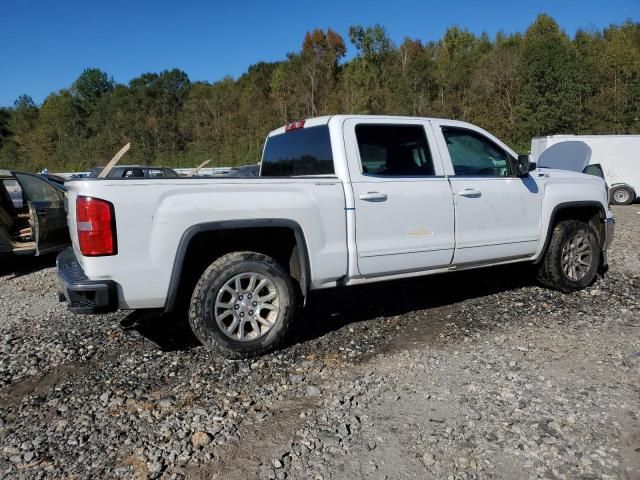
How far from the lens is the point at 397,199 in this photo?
170 inches

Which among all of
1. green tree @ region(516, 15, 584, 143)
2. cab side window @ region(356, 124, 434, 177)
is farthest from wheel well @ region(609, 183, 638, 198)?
green tree @ region(516, 15, 584, 143)

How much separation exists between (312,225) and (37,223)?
4.88 meters

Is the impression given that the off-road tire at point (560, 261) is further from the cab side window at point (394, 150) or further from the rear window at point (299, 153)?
the rear window at point (299, 153)

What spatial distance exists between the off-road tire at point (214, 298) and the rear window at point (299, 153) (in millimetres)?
1058

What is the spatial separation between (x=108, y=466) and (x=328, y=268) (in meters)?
2.12

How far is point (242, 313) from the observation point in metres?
3.89

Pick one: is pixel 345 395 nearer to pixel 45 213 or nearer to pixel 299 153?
pixel 299 153

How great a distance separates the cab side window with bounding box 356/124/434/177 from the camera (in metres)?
4.43

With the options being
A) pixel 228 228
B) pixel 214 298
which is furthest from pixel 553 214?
pixel 214 298

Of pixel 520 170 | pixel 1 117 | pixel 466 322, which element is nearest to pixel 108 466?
pixel 466 322

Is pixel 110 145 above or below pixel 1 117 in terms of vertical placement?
below

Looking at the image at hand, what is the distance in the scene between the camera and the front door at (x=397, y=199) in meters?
4.22

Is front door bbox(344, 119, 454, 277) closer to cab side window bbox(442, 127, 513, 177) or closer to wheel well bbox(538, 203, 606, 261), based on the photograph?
cab side window bbox(442, 127, 513, 177)

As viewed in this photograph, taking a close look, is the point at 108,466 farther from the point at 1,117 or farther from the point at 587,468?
the point at 1,117
